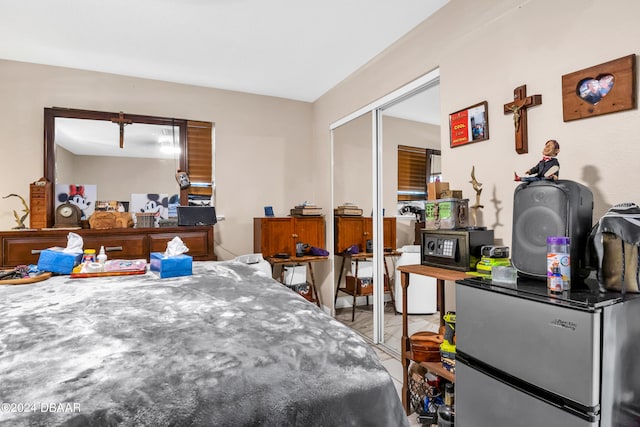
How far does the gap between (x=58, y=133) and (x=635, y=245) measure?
14.3 ft

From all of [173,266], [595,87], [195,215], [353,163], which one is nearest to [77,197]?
[195,215]

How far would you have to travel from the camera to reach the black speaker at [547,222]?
1.35m

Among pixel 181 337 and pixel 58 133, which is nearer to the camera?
pixel 181 337

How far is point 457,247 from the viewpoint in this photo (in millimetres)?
1895

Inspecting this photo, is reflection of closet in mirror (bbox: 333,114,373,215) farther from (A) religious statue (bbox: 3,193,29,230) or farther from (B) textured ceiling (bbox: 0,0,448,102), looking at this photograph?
(A) religious statue (bbox: 3,193,29,230)

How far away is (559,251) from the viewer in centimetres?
129

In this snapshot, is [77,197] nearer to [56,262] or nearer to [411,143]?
[56,262]

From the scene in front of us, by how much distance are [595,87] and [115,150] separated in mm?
3877

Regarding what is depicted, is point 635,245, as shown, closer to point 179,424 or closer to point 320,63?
point 179,424

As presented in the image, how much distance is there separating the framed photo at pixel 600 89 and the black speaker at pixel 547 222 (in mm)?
423

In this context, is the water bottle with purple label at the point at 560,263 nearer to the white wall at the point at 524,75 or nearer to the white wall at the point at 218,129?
the white wall at the point at 524,75

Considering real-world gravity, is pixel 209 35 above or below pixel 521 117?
above

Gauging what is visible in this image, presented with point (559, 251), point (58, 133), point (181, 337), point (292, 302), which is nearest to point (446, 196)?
point (559, 251)

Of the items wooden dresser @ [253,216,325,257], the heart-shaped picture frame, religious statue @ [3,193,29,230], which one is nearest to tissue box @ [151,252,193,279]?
the heart-shaped picture frame
